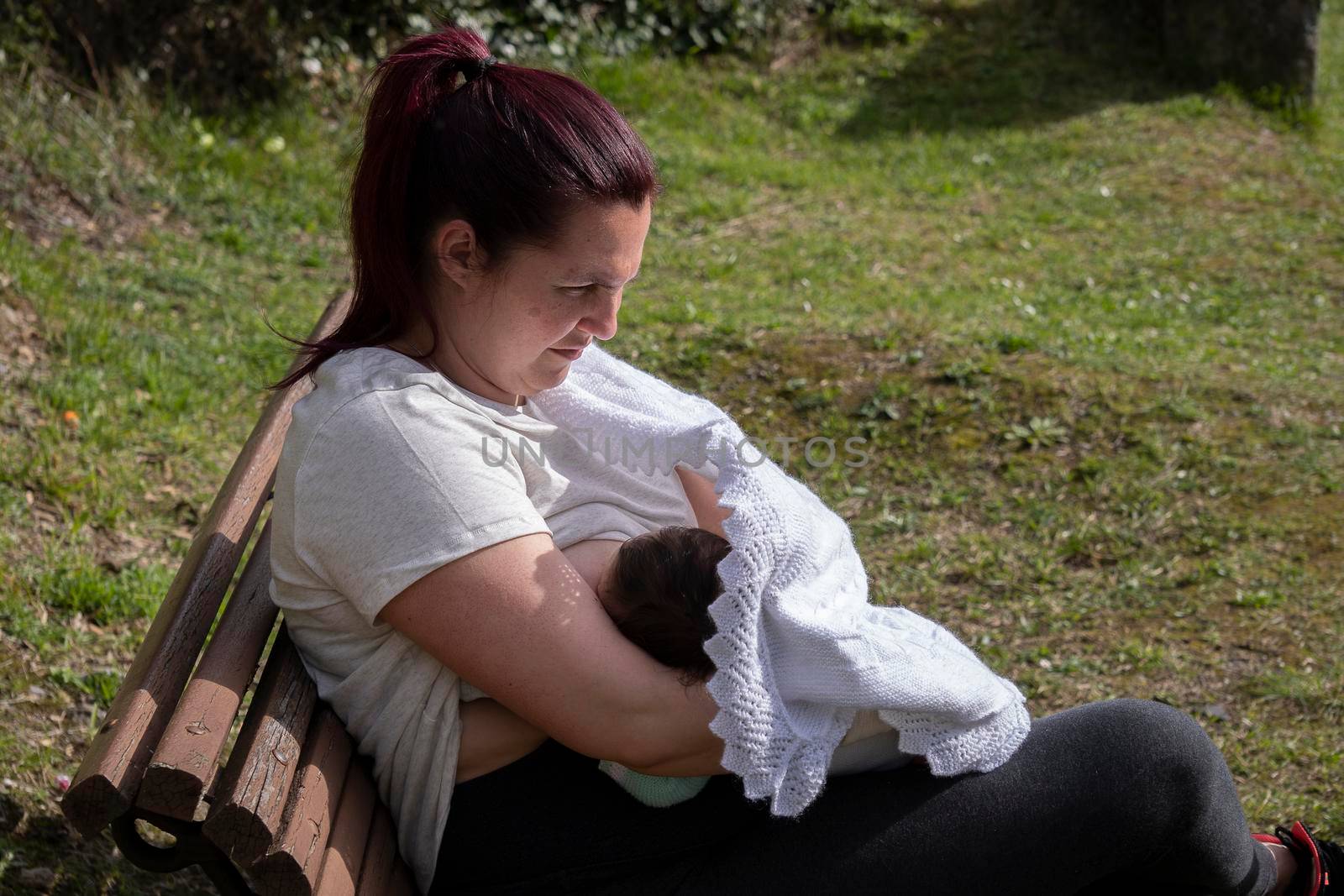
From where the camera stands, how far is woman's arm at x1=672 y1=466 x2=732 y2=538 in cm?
224

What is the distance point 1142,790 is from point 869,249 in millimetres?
4572

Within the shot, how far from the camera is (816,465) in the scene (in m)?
4.23

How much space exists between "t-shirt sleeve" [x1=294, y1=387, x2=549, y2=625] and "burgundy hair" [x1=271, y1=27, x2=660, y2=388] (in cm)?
26

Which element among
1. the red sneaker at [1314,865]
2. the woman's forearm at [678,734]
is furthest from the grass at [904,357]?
the woman's forearm at [678,734]

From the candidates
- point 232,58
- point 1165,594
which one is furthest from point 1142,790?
point 232,58

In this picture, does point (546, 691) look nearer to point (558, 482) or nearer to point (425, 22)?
point (558, 482)

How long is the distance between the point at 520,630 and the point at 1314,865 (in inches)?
60.0

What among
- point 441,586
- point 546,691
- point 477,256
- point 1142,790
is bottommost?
point 1142,790

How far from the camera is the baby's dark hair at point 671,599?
182 centimetres

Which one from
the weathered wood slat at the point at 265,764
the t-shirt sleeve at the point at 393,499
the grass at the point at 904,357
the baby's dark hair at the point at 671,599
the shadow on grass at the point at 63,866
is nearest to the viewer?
the weathered wood slat at the point at 265,764

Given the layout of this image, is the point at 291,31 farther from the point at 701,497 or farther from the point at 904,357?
the point at 701,497

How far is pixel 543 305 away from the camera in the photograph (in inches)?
76.7

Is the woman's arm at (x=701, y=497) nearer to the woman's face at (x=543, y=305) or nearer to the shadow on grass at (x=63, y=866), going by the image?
the woman's face at (x=543, y=305)

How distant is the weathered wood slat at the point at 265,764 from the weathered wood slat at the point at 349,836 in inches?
3.7
